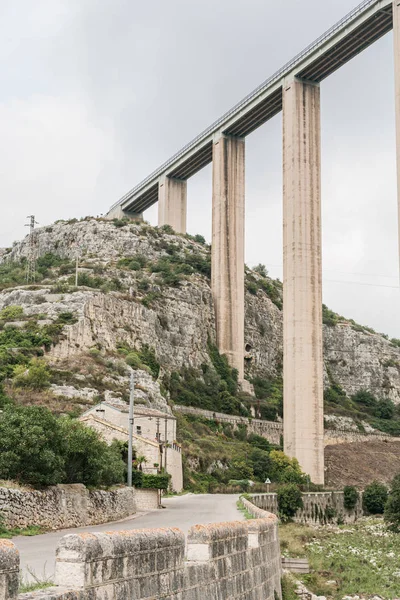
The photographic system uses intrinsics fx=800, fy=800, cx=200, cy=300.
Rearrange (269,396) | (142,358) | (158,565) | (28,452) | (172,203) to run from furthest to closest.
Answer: (172,203)
(269,396)
(142,358)
(28,452)
(158,565)

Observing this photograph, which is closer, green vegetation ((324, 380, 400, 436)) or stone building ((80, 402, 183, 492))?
stone building ((80, 402, 183, 492))

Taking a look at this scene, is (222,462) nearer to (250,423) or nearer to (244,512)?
(250,423)

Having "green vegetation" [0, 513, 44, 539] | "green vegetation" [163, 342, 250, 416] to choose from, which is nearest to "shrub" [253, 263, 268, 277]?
"green vegetation" [163, 342, 250, 416]

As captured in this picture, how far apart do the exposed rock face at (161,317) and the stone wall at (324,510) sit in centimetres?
1922

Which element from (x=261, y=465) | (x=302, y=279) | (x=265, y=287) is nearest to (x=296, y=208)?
(x=302, y=279)

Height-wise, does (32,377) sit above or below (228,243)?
below

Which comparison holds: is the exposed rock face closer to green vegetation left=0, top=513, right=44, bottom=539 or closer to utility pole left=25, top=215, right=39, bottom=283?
utility pole left=25, top=215, right=39, bottom=283

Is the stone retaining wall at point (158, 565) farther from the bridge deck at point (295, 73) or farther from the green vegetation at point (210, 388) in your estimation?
the green vegetation at point (210, 388)

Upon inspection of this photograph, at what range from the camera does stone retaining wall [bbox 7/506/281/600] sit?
6492mm

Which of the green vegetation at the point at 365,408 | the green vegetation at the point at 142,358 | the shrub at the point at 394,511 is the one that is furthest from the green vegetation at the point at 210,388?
the shrub at the point at 394,511

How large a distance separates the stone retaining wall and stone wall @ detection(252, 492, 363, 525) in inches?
1784

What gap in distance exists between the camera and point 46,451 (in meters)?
23.7

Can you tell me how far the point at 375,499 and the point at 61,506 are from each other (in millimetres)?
47774

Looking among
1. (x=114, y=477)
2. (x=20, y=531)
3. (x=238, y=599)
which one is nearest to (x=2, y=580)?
(x=238, y=599)
